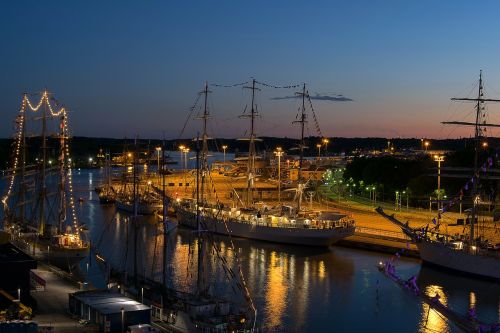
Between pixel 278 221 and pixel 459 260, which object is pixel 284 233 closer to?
pixel 278 221

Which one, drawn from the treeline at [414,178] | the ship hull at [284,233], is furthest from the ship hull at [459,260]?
the treeline at [414,178]

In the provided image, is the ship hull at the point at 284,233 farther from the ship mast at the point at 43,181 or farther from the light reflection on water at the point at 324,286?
the ship mast at the point at 43,181

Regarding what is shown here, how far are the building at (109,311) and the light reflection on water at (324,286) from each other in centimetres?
586

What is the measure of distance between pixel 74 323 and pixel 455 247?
20810 mm

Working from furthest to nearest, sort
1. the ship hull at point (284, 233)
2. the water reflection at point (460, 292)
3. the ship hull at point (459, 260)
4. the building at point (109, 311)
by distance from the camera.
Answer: the ship hull at point (284, 233) → the ship hull at point (459, 260) → the water reflection at point (460, 292) → the building at point (109, 311)

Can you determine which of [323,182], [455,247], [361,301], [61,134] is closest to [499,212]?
[455,247]

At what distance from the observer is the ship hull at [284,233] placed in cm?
3922

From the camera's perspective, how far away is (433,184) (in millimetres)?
57562

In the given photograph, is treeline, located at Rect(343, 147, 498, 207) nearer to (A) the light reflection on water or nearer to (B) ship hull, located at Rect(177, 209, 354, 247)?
(B) ship hull, located at Rect(177, 209, 354, 247)

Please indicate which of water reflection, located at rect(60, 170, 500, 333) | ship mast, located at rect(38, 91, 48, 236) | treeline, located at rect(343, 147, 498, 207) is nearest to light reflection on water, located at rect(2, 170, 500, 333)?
water reflection, located at rect(60, 170, 500, 333)

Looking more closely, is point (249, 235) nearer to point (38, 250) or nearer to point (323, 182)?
point (38, 250)

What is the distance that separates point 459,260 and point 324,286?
714 cm

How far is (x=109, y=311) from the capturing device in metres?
17.8

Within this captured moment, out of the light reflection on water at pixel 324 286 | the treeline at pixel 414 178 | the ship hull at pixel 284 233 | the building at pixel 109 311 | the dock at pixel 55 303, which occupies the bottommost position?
the light reflection on water at pixel 324 286
